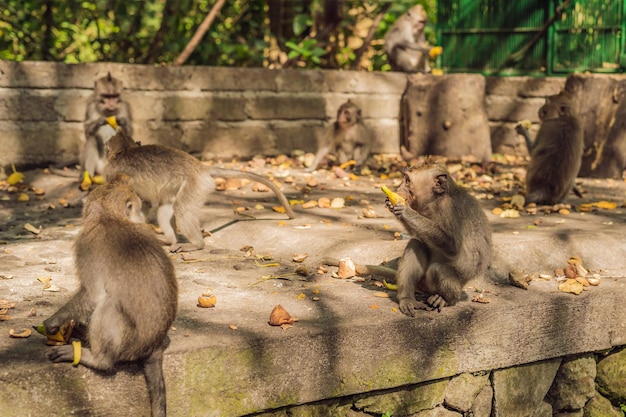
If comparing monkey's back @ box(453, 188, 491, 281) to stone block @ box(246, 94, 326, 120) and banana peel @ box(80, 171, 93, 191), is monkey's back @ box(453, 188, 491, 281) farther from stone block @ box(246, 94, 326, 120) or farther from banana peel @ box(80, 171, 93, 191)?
stone block @ box(246, 94, 326, 120)

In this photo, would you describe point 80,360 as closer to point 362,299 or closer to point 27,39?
A: point 362,299

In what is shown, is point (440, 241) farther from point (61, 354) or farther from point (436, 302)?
point (61, 354)

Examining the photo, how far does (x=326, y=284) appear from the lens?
15.7 ft

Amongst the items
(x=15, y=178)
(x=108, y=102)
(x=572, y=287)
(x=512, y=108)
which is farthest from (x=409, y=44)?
(x=572, y=287)

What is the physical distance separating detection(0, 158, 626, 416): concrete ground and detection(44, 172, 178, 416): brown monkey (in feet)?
0.33

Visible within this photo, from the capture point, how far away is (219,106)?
9.27 meters

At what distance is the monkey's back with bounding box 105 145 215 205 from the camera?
5613 millimetres

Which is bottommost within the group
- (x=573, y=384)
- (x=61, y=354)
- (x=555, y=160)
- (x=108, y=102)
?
(x=573, y=384)

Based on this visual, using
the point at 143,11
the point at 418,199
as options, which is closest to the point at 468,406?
the point at 418,199

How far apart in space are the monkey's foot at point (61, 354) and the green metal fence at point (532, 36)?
8.74 meters

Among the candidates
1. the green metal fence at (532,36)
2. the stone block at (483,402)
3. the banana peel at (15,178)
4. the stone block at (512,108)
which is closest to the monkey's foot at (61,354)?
the stone block at (483,402)

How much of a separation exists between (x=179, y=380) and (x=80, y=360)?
1.45ft

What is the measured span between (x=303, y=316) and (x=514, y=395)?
140cm

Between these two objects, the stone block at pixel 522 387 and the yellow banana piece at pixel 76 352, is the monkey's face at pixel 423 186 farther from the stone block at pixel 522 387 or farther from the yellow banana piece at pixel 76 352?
the yellow banana piece at pixel 76 352
